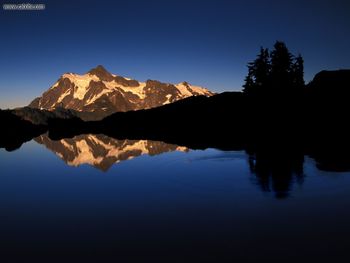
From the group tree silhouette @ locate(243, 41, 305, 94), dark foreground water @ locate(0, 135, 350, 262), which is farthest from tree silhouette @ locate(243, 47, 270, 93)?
dark foreground water @ locate(0, 135, 350, 262)

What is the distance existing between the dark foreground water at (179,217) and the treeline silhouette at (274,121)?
4.19 metres

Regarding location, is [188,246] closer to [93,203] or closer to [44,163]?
[93,203]

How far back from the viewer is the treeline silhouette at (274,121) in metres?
44.0

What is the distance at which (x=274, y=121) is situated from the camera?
290ft

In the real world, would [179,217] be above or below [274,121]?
below

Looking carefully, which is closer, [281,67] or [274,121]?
[274,121]

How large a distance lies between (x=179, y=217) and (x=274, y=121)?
237 ft

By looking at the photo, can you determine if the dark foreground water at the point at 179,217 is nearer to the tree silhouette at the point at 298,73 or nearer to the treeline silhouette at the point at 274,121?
the treeline silhouette at the point at 274,121

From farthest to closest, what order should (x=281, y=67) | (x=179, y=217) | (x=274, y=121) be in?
1. (x=281, y=67)
2. (x=274, y=121)
3. (x=179, y=217)

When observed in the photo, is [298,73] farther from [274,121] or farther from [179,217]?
[179,217]

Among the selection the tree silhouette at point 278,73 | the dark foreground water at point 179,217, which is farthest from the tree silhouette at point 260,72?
the dark foreground water at point 179,217

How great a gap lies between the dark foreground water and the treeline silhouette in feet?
13.7

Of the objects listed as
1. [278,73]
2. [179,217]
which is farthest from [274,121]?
[179,217]

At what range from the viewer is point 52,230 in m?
19.2
